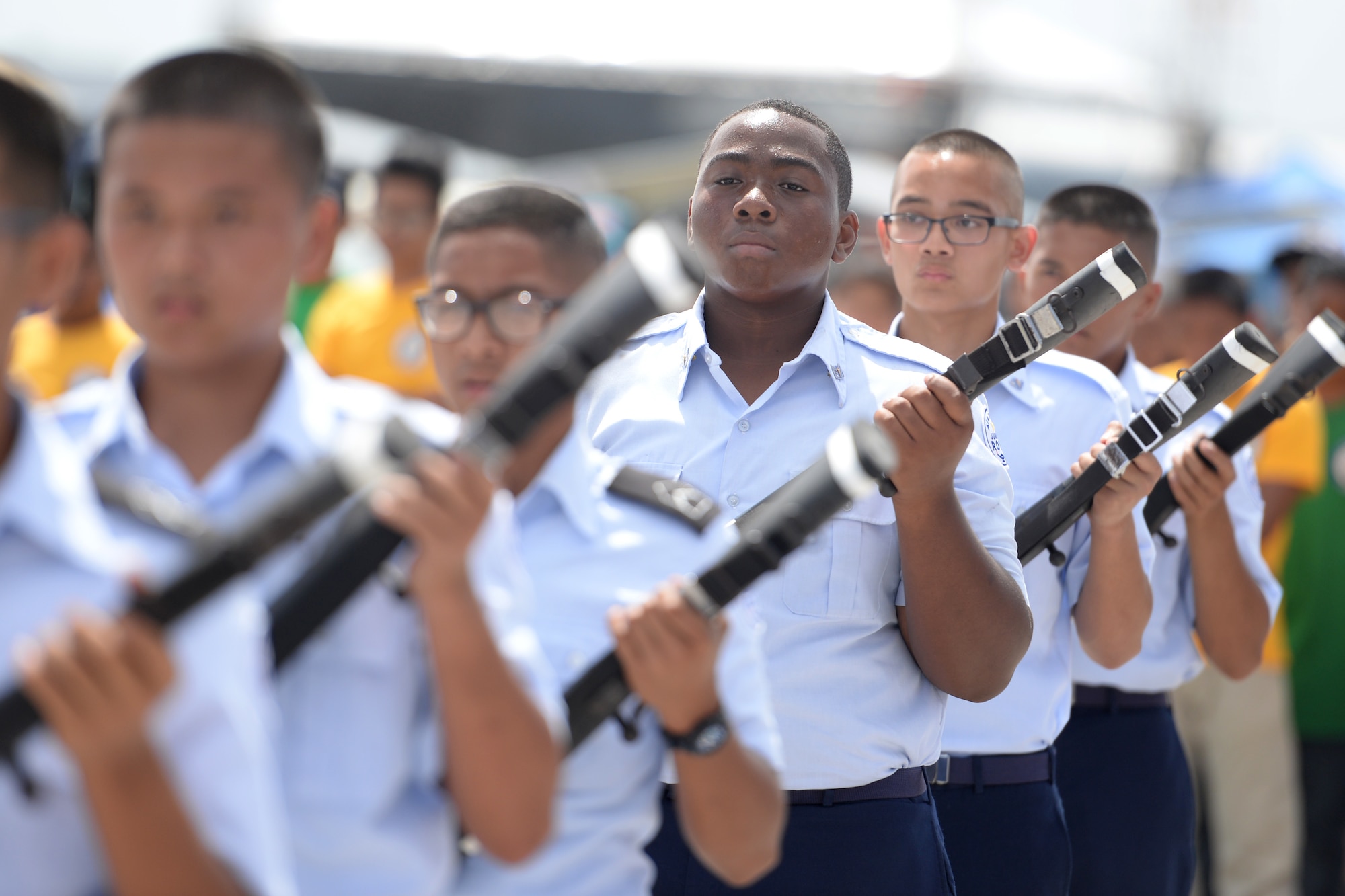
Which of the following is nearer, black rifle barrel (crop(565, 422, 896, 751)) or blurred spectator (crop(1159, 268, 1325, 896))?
black rifle barrel (crop(565, 422, 896, 751))

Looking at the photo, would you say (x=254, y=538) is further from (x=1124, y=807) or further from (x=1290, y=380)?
(x=1124, y=807)

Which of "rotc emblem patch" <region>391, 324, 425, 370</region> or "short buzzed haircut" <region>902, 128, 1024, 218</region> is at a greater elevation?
"short buzzed haircut" <region>902, 128, 1024, 218</region>

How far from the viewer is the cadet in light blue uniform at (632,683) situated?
1985 mm

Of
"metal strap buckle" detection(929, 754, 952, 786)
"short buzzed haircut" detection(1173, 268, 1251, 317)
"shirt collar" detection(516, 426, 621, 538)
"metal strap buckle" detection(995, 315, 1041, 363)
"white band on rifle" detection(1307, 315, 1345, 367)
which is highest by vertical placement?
"white band on rifle" detection(1307, 315, 1345, 367)

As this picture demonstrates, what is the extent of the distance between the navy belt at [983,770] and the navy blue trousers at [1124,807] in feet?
2.14

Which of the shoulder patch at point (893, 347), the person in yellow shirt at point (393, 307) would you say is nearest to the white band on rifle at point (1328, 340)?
the shoulder patch at point (893, 347)

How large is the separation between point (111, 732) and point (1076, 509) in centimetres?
232

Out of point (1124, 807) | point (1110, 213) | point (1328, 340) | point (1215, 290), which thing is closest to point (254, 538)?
point (1328, 340)

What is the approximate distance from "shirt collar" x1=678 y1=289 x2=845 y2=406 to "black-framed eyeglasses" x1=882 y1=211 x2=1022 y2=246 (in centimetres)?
69

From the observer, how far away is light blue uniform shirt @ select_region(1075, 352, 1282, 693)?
4.02 metres

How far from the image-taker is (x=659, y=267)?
5.57ft

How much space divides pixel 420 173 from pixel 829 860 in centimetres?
439

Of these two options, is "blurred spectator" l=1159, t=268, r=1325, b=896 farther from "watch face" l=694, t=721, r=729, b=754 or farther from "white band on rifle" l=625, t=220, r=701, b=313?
"white band on rifle" l=625, t=220, r=701, b=313

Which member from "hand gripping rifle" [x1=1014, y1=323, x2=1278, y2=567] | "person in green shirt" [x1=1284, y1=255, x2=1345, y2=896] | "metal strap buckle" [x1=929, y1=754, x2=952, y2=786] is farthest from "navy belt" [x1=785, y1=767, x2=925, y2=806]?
"person in green shirt" [x1=1284, y1=255, x2=1345, y2=896]
